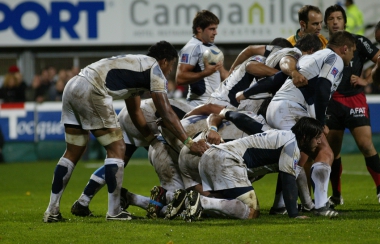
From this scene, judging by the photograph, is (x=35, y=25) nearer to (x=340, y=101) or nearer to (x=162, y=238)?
(x=340, y=101)

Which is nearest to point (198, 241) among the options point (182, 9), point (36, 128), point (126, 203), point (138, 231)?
point (138, 231)

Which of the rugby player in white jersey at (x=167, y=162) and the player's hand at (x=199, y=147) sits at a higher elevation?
the player's hand at (x=199, y=147)

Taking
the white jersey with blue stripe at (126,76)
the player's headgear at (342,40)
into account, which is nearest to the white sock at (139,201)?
the white jersey with blue stripe at (126,76)

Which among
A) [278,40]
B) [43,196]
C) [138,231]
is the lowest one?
[43,196]

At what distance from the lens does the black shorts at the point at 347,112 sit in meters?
9.04

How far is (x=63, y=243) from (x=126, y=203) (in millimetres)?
2196

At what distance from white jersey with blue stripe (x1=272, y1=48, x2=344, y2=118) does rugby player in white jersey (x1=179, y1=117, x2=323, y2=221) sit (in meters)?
0.59

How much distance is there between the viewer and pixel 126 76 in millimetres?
7461

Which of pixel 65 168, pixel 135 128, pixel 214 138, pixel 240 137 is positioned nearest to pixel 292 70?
pixel 240 137

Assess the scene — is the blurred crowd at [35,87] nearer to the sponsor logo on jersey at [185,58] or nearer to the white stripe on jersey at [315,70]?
the sponsor logo on jersey at [185,58]

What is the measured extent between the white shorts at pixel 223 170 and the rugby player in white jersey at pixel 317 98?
2.58 ft

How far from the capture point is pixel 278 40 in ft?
29.9

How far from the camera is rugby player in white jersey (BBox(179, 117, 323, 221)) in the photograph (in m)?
7.15

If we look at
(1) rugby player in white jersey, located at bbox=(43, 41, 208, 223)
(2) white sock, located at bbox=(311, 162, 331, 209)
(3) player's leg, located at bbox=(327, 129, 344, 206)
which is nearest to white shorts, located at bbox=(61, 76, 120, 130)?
(1) rugby player in white jersey, located at bbox=(43, 41, 208, 223)
